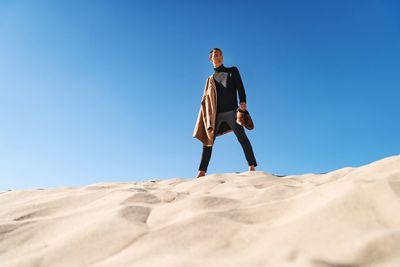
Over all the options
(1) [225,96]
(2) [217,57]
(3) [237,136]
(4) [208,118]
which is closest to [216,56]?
(2) [217,57]

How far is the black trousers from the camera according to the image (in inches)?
189

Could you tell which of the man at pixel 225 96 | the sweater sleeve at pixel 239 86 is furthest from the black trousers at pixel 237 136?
the sweater sleeve at pixel 239 86

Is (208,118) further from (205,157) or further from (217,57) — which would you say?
(217,57)

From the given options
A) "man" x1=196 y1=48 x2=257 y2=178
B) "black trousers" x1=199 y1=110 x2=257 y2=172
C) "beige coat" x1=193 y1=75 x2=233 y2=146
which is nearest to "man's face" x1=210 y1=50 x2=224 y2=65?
"man" x1=196 y1=48 x2=257 y2=178

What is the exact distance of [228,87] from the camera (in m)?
5.30

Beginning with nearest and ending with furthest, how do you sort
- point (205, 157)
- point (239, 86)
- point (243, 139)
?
point (243, 139) < point (205, 157) < point (239, 86)

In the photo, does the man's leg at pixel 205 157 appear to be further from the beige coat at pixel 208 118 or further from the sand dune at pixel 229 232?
the sand dune at pixel 229 232

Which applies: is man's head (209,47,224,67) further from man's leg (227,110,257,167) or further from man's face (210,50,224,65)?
man's leg (227,110,257,167)

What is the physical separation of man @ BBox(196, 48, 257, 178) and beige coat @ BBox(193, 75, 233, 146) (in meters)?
0.04

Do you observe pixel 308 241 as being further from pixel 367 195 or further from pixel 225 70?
pixel 225 70

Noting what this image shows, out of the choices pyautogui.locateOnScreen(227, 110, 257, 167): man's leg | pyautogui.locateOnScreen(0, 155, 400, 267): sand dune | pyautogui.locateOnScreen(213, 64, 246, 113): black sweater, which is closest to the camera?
pyautogui.locateOnScreen(0, 155, 400, 267): sand dune

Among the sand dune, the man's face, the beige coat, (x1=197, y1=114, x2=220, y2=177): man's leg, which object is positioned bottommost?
the sand dune

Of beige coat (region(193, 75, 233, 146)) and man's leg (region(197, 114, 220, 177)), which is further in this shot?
beige coat (region(193, 75, 233, 146))

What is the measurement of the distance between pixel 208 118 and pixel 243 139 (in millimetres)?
644
